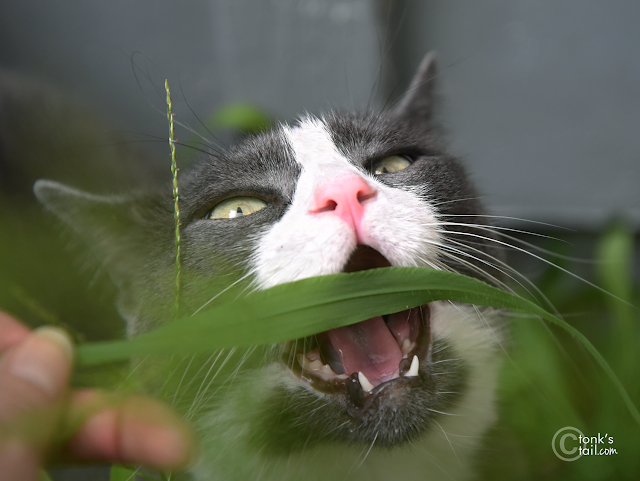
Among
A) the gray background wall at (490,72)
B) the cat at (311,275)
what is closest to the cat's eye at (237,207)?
the cat at (311,275)

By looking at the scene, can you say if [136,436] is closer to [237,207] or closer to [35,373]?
[35,373]

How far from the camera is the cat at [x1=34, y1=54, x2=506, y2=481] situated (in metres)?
0.72

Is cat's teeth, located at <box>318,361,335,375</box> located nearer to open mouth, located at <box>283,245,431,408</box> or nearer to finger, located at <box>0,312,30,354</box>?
open mouth, located at <box>283,245,431,408</box>

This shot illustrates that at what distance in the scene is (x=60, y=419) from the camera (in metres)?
0.60

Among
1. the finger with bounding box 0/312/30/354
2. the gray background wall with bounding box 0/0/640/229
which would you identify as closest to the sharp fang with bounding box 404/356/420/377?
the finger with bounding box 0/312/30/354

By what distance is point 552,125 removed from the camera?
2.01 meters

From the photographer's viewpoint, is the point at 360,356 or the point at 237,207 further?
the point at 237,207

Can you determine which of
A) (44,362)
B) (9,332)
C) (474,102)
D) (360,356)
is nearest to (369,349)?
(360,356)

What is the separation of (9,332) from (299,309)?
53cm

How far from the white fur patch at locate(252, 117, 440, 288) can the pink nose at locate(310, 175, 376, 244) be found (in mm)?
11

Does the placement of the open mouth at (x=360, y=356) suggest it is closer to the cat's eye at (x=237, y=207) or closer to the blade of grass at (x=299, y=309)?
the blade of grass at (x=299, y=309)

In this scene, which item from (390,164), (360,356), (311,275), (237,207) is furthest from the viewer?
(390,164)

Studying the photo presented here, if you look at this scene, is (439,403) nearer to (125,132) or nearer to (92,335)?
(92,335)

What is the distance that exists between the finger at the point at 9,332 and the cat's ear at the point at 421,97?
42.7 inches
